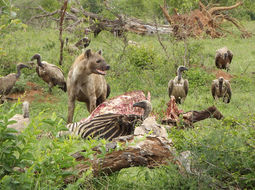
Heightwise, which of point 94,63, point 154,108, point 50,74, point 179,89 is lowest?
point 50,74

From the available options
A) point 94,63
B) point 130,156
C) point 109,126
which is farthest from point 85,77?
point 130,156

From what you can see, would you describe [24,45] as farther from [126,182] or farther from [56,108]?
[126,182]

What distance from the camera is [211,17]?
20.6 metres

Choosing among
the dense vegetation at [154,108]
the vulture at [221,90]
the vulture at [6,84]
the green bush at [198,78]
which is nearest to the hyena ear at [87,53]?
the dense vegetation at [154,108]

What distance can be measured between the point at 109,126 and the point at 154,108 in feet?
5.87

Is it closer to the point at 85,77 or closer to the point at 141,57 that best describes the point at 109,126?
the point at 85,77

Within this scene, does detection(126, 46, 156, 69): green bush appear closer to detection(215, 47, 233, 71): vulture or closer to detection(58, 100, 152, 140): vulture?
detection(215, 47, 233, 71): vulture

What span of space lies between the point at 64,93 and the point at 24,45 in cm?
474

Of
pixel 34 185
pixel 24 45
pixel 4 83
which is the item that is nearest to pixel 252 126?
pixel 34 185

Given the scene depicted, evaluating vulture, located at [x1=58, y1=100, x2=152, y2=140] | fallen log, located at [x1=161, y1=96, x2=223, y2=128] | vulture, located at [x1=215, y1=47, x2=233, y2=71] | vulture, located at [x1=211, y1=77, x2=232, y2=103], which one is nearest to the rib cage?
vulture, located at [x1=58, y1=100, x2=152, y2=140]

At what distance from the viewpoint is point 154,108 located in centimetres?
734

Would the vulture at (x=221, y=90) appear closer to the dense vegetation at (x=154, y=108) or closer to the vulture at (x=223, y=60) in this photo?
the dense vegetation at (x=154, y=108)

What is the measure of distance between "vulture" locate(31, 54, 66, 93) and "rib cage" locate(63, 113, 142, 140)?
4950mm

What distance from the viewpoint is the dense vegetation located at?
3246mm
